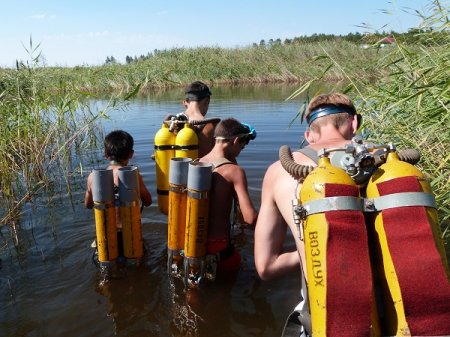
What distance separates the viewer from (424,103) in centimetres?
454

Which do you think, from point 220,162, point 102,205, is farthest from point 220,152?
point 102,205

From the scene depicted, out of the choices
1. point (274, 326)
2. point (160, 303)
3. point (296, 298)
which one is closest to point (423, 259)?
point (274, 326)

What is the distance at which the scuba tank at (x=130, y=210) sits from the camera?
11.9ft

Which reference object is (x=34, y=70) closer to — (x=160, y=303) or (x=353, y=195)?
(x=160, y=303)

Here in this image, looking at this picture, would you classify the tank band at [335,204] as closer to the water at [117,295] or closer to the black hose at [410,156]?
the black hose at [410,156]

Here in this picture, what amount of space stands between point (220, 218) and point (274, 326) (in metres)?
1.06

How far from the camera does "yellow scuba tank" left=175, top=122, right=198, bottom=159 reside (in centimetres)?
413

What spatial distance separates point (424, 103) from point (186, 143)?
2787 millimetres

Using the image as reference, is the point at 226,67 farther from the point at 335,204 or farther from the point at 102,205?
the point at 335,204

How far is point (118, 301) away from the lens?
12.5 ft

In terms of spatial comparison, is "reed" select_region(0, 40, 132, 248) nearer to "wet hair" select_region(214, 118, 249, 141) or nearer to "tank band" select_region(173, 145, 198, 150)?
"tank band" select_region(173, 145, 198, 150)

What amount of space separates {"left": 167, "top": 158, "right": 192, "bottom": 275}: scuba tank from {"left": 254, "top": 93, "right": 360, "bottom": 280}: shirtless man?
1.34 m

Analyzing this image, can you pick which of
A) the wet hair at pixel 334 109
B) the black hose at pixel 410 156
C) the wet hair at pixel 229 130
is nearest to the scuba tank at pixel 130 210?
the wet hair at pixel 229 130

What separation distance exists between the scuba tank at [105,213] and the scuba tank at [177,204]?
53 cm
